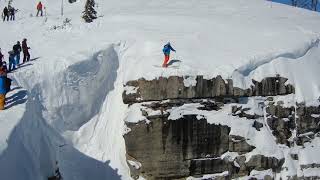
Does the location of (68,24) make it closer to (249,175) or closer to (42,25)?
(42,25)

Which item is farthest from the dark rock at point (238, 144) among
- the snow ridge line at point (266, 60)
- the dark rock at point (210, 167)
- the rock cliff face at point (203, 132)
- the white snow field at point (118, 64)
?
the snow ridge line at point (266, 60)

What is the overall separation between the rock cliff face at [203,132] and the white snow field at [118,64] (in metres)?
0.65

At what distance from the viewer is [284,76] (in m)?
26.9

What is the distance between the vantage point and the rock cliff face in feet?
81.1

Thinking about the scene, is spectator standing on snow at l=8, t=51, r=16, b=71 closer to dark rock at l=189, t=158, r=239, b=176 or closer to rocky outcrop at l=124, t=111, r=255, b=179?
rocky outcrop at l=124, t=111, r=255, b=179

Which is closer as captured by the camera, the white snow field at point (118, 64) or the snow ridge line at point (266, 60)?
the white snow field at point (118, 64)

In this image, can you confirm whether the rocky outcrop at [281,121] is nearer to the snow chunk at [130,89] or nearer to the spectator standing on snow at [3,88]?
the snow chunk at [130,89]

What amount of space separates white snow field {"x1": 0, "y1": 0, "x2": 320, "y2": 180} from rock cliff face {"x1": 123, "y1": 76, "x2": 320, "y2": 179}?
2.14 feet

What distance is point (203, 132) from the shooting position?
25.1 meters

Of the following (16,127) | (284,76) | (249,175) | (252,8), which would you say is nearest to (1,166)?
(16,127)

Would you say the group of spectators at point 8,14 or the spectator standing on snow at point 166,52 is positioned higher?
the group of spectators at point 8,14

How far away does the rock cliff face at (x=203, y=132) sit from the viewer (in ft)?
81.1

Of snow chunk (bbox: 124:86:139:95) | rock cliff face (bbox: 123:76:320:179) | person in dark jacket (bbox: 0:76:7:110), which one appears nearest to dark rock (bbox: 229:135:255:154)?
rock cliff face (bbox: 123:76:320:179)

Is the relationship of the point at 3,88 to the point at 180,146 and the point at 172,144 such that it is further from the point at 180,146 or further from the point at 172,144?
the point at 180,146
